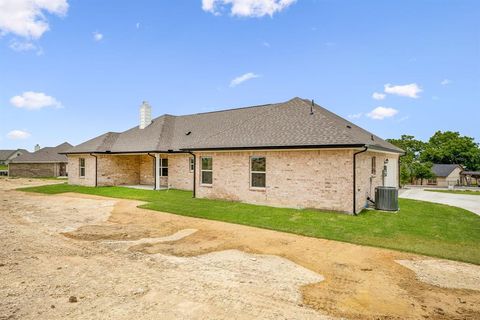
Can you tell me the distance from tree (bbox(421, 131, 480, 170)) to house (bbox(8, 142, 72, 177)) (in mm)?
73855

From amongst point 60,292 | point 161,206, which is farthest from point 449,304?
point 161,206

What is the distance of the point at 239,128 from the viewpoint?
1606 centimetres

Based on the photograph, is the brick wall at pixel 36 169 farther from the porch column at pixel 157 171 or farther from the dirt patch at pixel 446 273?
the dirt patch at pixel 446 273

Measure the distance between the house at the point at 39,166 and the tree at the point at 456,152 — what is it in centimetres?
7386

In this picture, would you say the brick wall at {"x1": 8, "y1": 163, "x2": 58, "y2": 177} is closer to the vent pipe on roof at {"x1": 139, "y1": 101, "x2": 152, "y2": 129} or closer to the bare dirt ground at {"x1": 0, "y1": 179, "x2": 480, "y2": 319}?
the vent pipe on roof at {"x1": 139, "y1": 101, "x2": 152, "y2": 129}

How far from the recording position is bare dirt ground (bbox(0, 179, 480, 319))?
4199mm

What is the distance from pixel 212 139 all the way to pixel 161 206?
194 inches

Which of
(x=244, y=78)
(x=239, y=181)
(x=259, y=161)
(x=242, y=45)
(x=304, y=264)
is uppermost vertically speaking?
(x=242, y=45)

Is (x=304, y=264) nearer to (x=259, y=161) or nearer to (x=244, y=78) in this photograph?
(x=259, y=161)

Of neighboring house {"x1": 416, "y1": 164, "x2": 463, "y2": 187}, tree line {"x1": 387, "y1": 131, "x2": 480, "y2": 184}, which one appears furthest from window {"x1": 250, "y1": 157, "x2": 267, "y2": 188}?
tree line {"x1": 387, "y1": 131, "x2": 480, "y2": 184}

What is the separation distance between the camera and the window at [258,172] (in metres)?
13.8

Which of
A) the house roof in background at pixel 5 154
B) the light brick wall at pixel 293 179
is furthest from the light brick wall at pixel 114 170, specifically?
the house roof in background at pixel 5 154

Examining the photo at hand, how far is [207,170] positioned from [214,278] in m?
11.0

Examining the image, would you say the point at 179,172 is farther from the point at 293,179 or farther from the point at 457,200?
the point at 457,200
